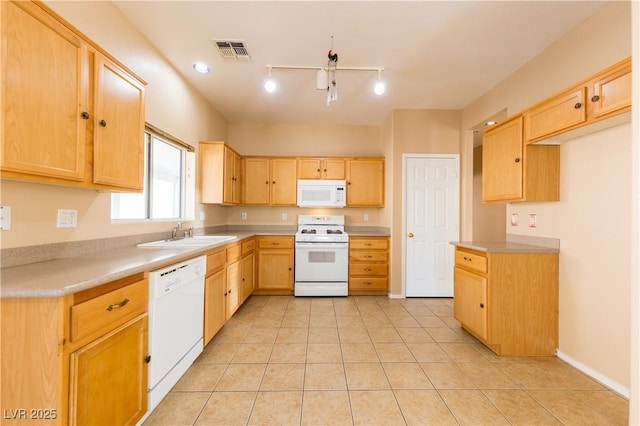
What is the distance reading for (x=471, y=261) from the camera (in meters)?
2.57

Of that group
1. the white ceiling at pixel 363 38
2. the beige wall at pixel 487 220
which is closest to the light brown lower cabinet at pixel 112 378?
the white ceiling at pixel 363 38

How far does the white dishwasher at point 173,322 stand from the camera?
1.55 meters

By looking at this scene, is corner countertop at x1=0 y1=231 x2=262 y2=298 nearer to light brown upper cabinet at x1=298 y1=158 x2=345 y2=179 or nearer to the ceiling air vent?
the ceiling air vent

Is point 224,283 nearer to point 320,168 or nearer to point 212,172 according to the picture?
point 212,172

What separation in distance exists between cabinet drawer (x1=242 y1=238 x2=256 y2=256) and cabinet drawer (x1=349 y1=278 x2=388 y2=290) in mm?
1564

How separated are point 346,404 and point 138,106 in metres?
2.46

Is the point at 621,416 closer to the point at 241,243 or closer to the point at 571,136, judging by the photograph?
the point at 571,136

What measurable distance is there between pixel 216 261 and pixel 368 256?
2325mm

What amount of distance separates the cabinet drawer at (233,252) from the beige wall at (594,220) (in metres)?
3.11

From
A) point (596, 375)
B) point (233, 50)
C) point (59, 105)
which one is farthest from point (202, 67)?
point (596, 375)

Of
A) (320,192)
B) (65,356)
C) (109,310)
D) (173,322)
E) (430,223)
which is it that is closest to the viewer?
(65,356)

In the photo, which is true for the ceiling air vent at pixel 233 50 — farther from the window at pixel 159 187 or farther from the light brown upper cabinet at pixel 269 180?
the light brown upper cabinet at pixel 269 180

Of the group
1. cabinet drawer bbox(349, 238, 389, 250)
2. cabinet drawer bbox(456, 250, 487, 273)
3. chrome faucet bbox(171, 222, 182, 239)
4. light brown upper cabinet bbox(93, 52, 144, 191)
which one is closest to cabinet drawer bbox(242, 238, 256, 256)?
chrome faucet bbox(171, 222, 182, 239)

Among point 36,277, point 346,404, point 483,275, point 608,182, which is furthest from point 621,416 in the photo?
point 36,277
